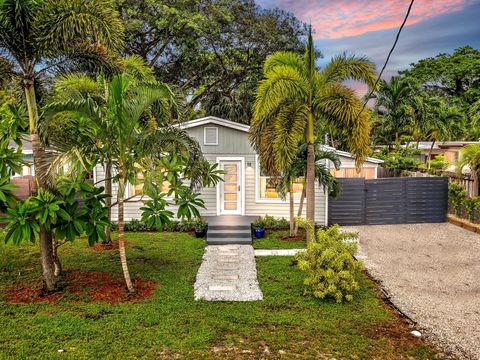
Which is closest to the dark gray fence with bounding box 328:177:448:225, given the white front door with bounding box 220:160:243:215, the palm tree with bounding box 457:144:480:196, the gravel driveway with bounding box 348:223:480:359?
the gravel driveway with bounding box 348:223:480:359

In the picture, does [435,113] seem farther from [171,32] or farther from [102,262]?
[102,262]

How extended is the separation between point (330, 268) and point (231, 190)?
6.84 meters

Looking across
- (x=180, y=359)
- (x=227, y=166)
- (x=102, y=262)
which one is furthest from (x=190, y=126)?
(x=180, y=359)

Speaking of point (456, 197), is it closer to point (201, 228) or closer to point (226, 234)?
point (226, 234)

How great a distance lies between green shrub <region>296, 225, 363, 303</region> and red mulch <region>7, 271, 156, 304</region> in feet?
9.89

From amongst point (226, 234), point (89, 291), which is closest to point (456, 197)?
point (226, 234)

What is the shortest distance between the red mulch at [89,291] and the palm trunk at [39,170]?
29 centimetres

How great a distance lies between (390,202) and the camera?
13680 mm

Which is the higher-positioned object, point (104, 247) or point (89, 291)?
point (104, 247)

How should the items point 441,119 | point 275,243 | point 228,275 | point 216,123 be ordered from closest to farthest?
point 228,275 → point 275,243 → point 216,123 → point 441,119

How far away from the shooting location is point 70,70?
757cm

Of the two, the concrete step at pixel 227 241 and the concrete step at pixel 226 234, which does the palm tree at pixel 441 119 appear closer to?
the concrete step at pixel 226 234

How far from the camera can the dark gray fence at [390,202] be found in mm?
13516

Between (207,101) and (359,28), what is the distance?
46.4ft
